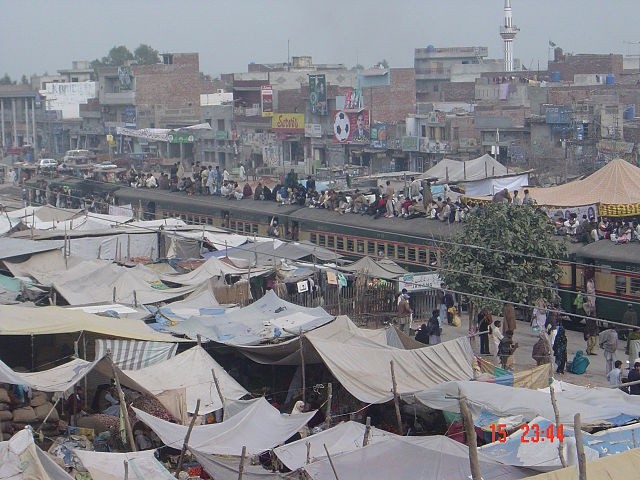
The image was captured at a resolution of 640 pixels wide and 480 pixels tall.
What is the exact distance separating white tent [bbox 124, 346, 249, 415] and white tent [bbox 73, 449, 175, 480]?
103 inches

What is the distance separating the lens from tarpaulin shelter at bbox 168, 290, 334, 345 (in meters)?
18.6

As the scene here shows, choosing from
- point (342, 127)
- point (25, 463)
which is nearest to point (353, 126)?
point (342, 127)

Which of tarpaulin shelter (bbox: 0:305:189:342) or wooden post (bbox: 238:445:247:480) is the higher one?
tarpaulin shelter (bbox: 0:305:189:342)

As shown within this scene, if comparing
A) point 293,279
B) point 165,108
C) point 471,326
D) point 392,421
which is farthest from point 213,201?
point 165,108

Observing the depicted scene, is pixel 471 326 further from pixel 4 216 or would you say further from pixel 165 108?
pixel 165 108

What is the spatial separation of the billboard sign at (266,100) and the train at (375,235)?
18390 mm

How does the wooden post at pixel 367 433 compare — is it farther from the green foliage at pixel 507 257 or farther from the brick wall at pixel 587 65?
the brick wall at pixel 587 65

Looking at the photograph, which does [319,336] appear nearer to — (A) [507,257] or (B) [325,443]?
(B) [325,443]

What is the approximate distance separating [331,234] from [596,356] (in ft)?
34.8

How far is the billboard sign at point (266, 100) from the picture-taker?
6188cm

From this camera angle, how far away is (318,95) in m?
58.6

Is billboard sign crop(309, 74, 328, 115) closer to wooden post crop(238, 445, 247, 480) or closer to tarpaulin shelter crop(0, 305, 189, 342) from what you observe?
tarpaulin shelter crop(0, 305, 189, 342)

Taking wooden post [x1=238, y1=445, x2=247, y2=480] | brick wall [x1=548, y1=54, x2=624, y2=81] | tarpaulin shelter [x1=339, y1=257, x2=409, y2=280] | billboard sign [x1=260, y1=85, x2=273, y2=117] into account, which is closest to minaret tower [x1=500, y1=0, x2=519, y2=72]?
brick wall [x1=548, y1=54, x2=624, y2=81]
